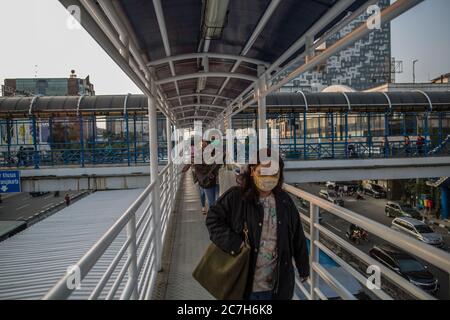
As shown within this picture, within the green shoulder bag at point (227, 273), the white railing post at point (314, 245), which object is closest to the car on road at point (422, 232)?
the white railing post at point (314, 245)

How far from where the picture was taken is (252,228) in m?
2.04

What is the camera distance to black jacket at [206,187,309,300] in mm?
2002

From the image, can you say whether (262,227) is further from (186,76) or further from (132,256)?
(186,76)

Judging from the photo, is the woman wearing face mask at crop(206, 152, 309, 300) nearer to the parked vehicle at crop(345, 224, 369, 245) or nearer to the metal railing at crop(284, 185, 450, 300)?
the metal railing at crop(284, 185, 450, 300)

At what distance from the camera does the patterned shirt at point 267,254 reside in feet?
6.86

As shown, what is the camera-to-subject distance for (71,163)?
18.4 m

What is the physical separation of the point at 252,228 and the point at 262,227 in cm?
7

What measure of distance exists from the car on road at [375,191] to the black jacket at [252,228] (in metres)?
33.3

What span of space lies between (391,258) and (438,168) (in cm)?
542

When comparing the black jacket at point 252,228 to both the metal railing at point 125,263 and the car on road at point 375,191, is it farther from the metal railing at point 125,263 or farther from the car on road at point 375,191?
the car on road at point 375,191

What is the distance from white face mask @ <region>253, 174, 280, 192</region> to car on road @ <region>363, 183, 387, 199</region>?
33.4m

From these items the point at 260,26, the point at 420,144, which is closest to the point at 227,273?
the point at 260,26

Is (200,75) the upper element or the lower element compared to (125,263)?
upper
